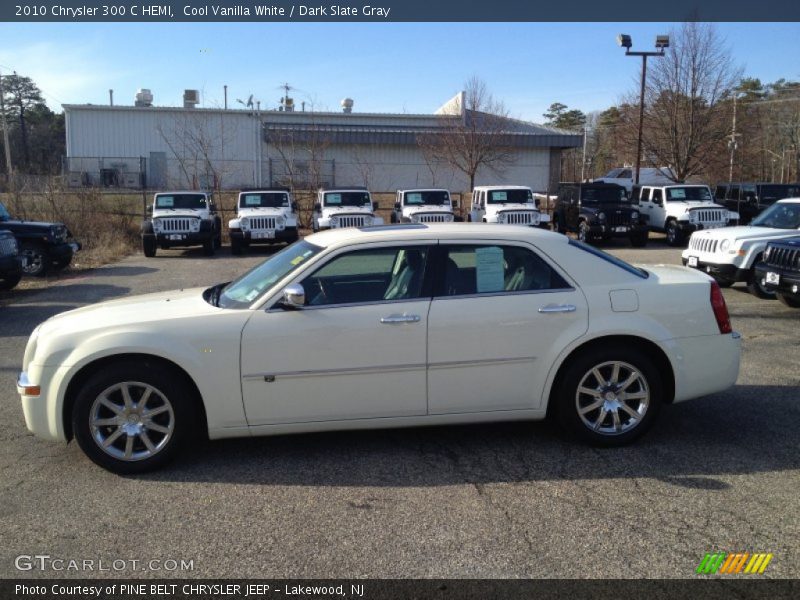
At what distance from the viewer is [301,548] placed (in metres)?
3.53

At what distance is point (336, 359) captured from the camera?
4.51m

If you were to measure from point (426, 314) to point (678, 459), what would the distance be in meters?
1.94

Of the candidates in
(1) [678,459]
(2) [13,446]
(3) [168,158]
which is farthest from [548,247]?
(3) [168,158]

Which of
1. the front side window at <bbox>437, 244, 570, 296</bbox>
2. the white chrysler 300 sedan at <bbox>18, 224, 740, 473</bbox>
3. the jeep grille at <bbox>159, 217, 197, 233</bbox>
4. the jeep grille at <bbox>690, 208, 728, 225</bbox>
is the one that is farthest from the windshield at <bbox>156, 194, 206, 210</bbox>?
the front side window at <bbox>437, 244, 570, 296</bbox>

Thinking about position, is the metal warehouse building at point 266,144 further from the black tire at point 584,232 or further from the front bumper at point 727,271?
the front bumper at point 727,271

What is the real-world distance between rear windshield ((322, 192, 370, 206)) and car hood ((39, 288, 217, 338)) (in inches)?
660

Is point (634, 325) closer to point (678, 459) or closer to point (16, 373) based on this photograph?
point (678, 459)

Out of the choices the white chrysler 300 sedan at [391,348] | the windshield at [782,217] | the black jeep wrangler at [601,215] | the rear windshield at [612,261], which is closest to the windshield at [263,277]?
the white chrysler 300 sedan at [391,348]

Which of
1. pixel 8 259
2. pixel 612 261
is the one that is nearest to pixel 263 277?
pixel 612 261

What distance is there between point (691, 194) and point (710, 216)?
5.09ft

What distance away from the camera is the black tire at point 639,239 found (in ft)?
72.6

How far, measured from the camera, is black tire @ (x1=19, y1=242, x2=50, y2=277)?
48.7ft

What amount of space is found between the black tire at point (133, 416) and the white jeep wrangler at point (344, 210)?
16.0 m

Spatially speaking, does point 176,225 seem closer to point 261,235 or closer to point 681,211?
point 261,235
